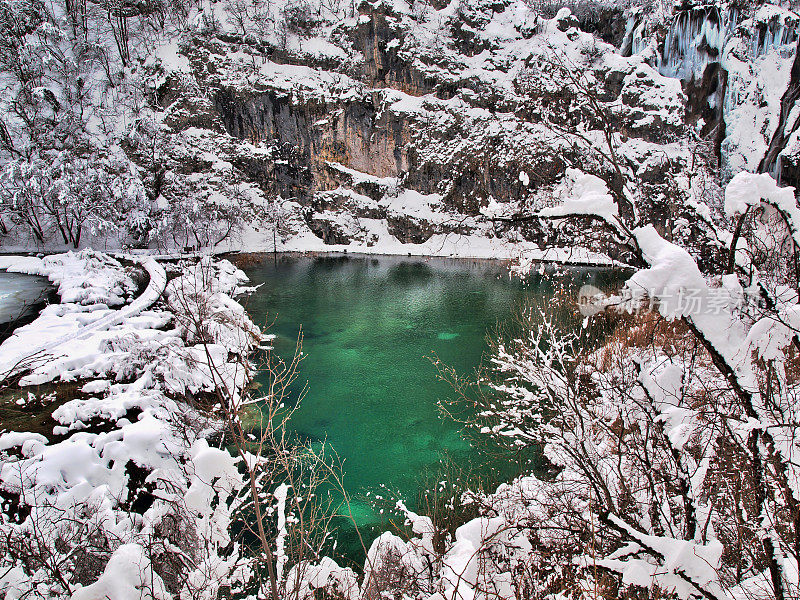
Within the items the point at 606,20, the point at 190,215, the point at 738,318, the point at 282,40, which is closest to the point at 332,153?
the point at 282,40

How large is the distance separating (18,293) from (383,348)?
1411 cm

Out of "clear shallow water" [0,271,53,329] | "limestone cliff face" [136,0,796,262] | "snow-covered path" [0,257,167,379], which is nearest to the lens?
"snow-covered path" [0,257,167,379]

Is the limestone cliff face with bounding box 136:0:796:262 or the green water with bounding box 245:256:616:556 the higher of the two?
the limestone cliff face with bounding box 136:0:796:262

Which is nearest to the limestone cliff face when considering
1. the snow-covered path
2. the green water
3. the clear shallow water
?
the green water

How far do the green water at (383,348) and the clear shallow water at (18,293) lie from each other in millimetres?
7565

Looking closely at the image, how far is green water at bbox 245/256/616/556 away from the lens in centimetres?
888

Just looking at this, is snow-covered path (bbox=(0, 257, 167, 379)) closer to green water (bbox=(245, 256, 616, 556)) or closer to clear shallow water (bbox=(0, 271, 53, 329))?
clear shallow water (bbox=(0, 271, 53, 329))

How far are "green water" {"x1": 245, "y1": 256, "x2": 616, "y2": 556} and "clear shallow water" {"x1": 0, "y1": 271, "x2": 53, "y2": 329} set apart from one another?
7565 millimetres

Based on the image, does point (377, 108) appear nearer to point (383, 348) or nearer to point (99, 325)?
point (383, 348)

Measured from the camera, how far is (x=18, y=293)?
14.7 metres

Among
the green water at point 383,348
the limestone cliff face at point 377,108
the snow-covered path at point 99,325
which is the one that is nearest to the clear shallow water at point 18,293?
the snow-covered path at point 99,325

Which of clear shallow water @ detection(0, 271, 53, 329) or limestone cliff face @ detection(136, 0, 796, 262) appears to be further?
limestone cliff face @ detection(136, 0, 796, 262)

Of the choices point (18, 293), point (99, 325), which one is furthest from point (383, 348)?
point (18, 293)

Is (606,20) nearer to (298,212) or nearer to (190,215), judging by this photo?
(298,212)
